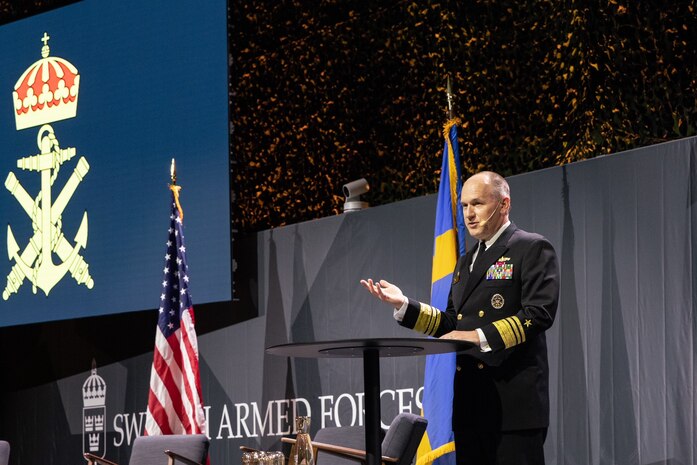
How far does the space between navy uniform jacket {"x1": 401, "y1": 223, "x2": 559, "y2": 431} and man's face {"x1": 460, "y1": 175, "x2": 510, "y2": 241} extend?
2.1 inches

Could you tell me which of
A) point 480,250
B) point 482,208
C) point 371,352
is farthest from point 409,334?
point 371,352

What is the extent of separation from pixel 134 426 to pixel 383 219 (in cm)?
249

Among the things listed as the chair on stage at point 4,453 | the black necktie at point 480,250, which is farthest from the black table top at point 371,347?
the chair on stage at point 4,453

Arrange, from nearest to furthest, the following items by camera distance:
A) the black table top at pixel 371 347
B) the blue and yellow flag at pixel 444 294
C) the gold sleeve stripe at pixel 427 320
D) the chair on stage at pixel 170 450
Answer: the black table top at pixel 371 347 < the gold sleeve stripe at pixel 427 320 < the chair on stage at pixel 170 450 < the blue and yellow flag at pixel 444 294

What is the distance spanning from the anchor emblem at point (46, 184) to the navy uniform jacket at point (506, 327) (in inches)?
149

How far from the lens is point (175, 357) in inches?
240

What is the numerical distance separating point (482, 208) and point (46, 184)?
4.28 meters

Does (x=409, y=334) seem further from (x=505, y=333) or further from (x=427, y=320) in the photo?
(x=505, y=333)

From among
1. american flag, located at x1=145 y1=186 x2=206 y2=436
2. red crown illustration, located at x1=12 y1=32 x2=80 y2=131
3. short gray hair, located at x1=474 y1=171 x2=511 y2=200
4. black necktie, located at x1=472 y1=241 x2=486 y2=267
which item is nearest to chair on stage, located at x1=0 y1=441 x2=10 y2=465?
american flag, located at x1=145 y1=186 x2=206 y2=436

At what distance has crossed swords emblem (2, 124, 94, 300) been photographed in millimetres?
6836

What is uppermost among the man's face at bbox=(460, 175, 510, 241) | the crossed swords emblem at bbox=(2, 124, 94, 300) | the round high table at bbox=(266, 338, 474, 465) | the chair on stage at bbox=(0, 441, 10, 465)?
the crossed swords emblem at bbox=(2, 124, 94, 300)

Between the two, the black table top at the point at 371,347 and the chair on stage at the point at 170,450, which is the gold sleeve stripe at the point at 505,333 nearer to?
the black table top at the point at 371,347

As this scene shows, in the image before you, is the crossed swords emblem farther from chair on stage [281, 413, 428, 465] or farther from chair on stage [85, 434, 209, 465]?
chair on stage [281, 413, 428, 465]

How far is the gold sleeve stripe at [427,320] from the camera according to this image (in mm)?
3551
